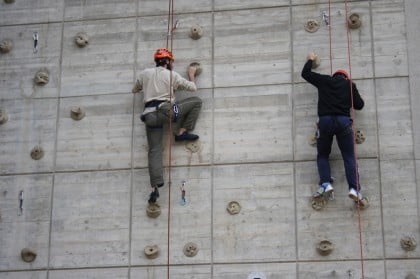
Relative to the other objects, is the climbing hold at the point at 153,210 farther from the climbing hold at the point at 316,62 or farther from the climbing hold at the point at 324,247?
the climbing hold at the point at 316,62

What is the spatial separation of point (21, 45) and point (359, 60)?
17.3ft

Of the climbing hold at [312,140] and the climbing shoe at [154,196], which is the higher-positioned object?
the climbing hold at [312,140]

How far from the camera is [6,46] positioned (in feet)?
50.8

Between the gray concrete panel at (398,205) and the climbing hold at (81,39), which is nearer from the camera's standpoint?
the gray concrete panel at (398,205)

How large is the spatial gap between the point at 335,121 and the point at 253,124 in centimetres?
133

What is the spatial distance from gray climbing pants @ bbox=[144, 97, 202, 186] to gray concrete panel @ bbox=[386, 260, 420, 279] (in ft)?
11.1

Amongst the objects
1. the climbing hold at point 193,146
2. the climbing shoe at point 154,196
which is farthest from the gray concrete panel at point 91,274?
the climbing hold at point 193,146

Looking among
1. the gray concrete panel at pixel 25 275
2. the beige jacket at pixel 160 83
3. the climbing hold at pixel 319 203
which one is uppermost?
the beige jacket at pixel 160 83

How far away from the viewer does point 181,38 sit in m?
15.1

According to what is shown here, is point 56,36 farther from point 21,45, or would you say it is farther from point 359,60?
point 359,60

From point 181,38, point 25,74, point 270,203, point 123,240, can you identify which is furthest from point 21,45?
point 270,203

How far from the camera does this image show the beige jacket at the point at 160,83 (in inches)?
562

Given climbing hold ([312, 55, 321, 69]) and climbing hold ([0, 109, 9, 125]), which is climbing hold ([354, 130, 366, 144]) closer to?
climbing hold ([312, 55, 321, 69])

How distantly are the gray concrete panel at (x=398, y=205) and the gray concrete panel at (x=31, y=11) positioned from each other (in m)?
5.68
